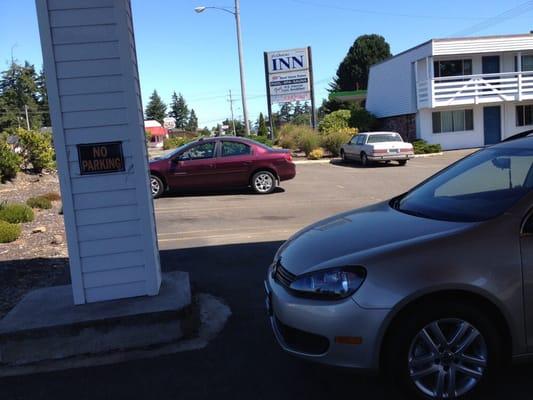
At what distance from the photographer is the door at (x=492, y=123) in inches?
1230

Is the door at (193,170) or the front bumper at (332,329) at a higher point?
the door at (193,170)

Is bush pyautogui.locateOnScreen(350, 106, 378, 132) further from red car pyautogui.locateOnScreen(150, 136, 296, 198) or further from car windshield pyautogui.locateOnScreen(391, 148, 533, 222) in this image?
car windshield pyautogui.locateOnScreen(391, 148, 533, 222)

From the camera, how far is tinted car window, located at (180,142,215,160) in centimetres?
1398

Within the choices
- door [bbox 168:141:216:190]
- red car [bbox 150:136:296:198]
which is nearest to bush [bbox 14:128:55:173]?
red car [bbox 150:136:296:198]

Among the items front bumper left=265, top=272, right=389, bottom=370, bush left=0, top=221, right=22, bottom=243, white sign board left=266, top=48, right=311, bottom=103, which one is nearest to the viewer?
front bumper left=265, top=272, right=389, bottom=370

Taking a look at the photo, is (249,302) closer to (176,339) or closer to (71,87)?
(176,339)

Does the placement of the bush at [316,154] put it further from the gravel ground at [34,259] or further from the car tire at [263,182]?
the gravel ground at [34,259]

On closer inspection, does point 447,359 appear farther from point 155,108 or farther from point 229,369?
point 155,108

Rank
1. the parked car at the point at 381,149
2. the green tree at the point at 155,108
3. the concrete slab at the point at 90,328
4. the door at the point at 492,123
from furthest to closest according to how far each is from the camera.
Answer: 1. the green tree at the point at 155,108
2. the door at the point at 492,123
3. the parked car at the point at 381,149
4. the concrete slab at the point at 90,328

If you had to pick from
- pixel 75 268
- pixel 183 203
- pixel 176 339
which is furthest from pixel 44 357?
pixel 183 203

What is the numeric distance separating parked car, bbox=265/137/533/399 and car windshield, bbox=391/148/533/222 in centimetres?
12

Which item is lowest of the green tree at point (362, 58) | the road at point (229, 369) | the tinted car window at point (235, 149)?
the road at point (229, 369)

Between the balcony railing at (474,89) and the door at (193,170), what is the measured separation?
1921 centimetres

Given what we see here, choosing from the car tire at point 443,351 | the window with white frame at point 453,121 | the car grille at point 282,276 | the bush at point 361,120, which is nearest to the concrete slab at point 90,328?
the car grille at point 282,276
